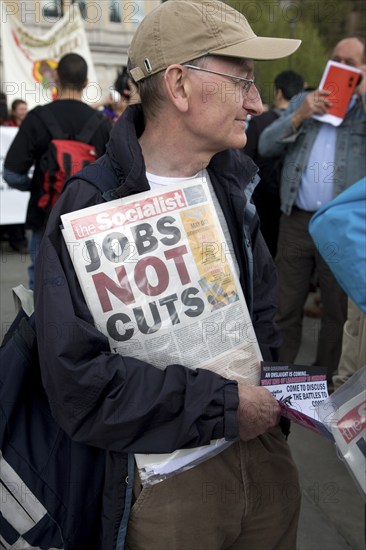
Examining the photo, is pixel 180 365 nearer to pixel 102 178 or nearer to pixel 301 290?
pixel 102 178

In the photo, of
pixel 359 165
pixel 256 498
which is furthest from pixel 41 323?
pixel 359 165

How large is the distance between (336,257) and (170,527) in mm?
823

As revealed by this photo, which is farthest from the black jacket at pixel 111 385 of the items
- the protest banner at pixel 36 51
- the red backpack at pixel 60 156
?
the protest banner at pixel 36 51

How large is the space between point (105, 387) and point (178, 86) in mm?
763

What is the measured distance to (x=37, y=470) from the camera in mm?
1437

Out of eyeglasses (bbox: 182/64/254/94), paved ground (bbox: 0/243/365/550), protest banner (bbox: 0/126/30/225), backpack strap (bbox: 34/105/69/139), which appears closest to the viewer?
eyeglasses (bbox: 182/64/254/94)

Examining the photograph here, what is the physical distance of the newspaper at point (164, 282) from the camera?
4.56 feet

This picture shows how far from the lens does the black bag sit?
142 centimetres

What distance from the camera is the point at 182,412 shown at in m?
1.38

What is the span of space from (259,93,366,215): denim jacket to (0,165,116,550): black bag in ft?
7.61

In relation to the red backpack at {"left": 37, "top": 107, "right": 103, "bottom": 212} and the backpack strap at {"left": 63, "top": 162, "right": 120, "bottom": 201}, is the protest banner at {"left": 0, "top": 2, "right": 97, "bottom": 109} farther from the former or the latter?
the backpack strap at {"left": 63, "top": 162, "right": 120, "bottom": 201}

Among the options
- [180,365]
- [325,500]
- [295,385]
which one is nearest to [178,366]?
[180,365]

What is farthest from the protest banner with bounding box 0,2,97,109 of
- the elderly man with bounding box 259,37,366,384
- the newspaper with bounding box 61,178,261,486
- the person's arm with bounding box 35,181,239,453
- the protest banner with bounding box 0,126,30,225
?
the person's arm with bounding box 35,181,239,453

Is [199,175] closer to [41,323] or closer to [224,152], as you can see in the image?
[224,152]
